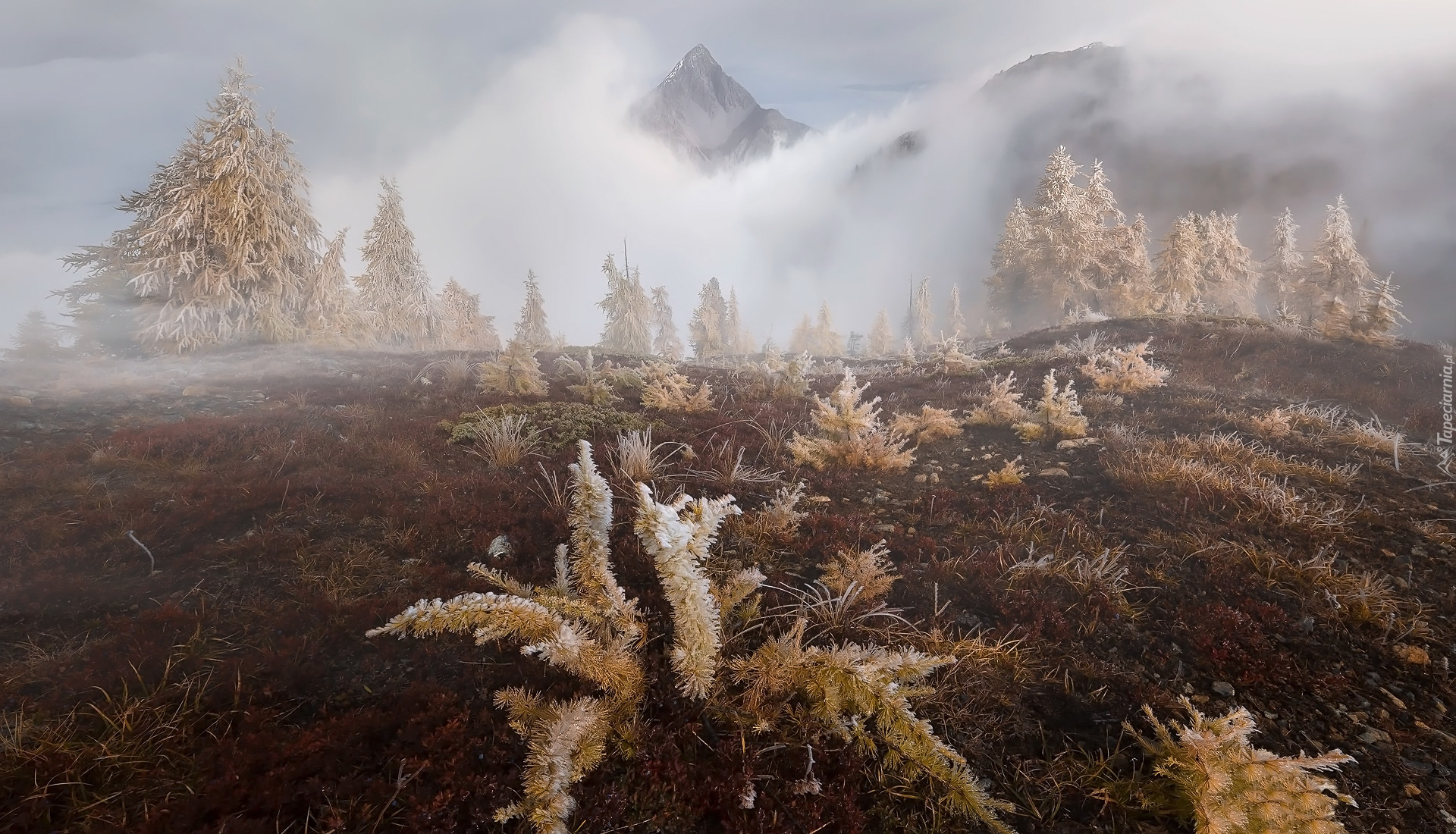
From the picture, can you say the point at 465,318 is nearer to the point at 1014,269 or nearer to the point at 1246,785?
the point at 1014,269

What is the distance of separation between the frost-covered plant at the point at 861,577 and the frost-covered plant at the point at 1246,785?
1.47m

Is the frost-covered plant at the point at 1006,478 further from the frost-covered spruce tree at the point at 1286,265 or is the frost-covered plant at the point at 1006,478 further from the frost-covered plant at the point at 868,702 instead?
the frost-covered spruce tree at the point at 1286,265

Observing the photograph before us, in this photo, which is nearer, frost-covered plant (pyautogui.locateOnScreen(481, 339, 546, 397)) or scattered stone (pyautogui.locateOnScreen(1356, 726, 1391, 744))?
scattered stone (pyautogui.locateOnScreen(1356, 726, 1391, 744))

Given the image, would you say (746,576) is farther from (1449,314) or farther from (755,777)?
(1449,314)

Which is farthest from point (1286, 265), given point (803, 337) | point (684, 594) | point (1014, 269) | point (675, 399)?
point (684, 594)

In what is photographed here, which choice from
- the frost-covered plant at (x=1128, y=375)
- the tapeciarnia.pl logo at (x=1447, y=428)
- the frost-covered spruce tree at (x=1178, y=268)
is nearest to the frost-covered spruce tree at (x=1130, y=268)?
the frost-covered spruce tree at (x=1178, y=268)

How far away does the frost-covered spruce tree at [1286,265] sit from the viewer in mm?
34906

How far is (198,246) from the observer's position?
Answer: 1612 centimetres

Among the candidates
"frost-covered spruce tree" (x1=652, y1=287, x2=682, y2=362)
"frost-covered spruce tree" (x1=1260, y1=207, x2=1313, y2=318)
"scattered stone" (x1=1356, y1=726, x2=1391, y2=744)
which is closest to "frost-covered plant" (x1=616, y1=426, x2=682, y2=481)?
"scattered stone" (x1=1356, y1=726, x2=1391, y2=744)

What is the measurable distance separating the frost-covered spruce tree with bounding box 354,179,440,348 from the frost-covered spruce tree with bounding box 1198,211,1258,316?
149ft

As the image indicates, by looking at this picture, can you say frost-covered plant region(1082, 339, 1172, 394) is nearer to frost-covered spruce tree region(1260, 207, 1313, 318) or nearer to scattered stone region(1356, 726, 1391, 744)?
scattered stone region(1356, 726, 1391, 744)

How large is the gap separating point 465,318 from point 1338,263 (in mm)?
51426

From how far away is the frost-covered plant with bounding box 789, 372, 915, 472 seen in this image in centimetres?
584

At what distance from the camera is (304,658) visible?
2635 millimetres
